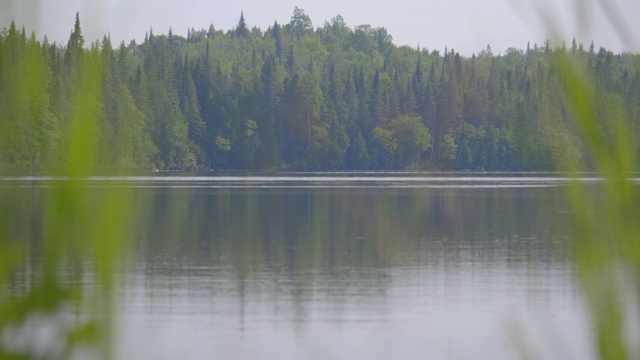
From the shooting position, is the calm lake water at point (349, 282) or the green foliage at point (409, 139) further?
the green foliage at point (409, 139)

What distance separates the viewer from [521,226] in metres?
39.7

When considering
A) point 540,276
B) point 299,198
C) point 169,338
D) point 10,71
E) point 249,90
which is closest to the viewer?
point 10,71

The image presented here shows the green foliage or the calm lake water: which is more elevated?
the green foliage

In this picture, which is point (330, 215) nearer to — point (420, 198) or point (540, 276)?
point (420, 198)

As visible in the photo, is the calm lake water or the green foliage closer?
the calm lake water

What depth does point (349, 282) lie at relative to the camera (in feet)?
77.6

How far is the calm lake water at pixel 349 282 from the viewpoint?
596 inches

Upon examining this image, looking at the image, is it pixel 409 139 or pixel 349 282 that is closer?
pixel 349 282

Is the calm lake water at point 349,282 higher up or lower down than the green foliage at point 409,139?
lower down

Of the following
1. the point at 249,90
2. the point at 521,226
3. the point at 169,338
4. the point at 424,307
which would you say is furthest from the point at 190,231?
the point at 249,90

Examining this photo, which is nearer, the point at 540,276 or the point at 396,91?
the point at 540,276

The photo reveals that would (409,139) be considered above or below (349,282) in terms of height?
above

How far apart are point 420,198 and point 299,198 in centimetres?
633

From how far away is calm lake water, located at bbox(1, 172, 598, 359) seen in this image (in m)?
15.1
